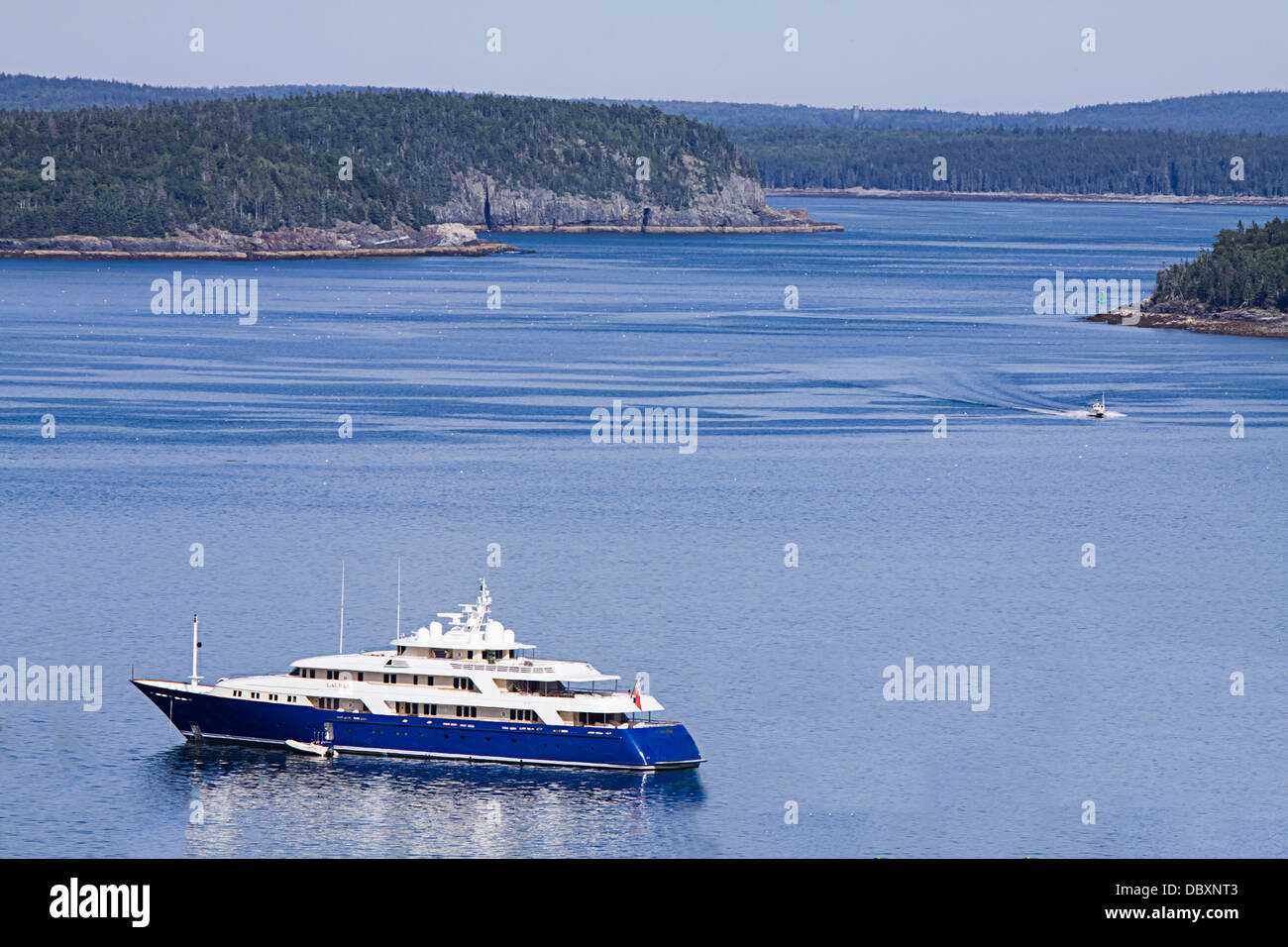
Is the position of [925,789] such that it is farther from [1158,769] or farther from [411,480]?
[411,480]

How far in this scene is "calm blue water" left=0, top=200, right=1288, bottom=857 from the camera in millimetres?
45938

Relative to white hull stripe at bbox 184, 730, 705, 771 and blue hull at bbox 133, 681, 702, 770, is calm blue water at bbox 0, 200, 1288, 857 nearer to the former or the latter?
white hull stripe at bbox 184, 730, 705, 771

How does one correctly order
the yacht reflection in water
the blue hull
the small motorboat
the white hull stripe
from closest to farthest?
the yacht reflection in water → the blue hull → the white hull stripe → the small motorboat

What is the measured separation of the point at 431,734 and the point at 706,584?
23.0 metres

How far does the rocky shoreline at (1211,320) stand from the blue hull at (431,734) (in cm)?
14561

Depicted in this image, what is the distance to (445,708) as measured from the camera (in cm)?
4997

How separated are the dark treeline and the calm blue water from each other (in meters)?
37.9

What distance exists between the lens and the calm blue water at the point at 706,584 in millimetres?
45938

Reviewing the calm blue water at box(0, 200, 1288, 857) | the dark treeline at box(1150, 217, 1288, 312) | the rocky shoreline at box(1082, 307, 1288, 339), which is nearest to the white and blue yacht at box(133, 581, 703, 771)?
the calm blue water at box(0, 200, 1288, 857)

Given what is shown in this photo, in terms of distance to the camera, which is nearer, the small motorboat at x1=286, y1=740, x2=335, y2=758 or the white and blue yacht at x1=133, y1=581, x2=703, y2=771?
the white and blue yacht at x1=133, y1=581, x2=703, y2=771

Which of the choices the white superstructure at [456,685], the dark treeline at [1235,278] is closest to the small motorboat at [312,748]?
the white superstructure at [456,685]

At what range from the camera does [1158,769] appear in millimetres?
50219
